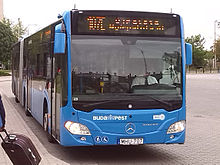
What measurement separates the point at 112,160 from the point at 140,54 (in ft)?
6.52

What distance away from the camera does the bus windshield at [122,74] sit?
810 cm

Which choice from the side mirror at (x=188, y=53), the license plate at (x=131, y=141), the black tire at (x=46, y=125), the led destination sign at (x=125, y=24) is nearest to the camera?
the license plate at (x=131, y=141)

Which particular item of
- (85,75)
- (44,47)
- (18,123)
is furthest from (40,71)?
(85,75)

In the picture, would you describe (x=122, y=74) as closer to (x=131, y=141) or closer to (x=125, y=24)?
(x=125, y=24)

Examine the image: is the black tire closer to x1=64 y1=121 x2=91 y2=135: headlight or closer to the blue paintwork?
the blue paintwork

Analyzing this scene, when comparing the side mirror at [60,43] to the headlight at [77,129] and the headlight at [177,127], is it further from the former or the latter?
the headlight at [177,127]

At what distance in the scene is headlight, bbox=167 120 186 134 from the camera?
8320 millimetres

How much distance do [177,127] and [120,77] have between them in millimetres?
1383

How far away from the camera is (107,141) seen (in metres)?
8.02

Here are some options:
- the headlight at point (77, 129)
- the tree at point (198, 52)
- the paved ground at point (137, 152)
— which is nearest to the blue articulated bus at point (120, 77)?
the headlight at point (77, 129)

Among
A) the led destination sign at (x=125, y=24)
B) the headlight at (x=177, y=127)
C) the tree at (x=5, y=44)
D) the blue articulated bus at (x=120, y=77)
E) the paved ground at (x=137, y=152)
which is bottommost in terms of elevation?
the paved ground at (x=137, y=152)

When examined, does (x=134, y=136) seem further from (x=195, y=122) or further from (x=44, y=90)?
(x=195, y=122)

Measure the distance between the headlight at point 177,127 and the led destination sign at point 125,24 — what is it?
1.61 meters

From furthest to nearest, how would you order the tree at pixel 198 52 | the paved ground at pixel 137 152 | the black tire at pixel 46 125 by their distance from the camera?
the tree at pixel 198 52 < the black tire at pixel 46 125 < the paved ground at pixel 137 152
